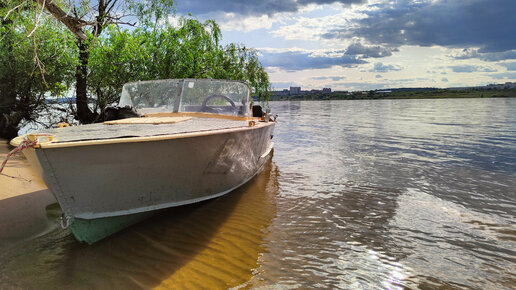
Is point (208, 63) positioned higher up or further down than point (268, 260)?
higher up

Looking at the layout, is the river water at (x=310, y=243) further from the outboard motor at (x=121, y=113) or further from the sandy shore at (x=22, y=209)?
the outboard motor at (x=121, y=113)

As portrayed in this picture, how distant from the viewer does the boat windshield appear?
6.10m

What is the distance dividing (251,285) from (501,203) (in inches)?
198

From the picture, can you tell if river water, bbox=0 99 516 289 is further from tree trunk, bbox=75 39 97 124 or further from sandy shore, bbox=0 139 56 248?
tree trunk, bbox=75 39 97 124

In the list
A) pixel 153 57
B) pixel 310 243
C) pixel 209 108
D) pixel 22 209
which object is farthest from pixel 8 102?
pixel 310 243

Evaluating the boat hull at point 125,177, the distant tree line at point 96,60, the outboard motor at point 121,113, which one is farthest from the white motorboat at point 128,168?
the distant tree line at point 96,60

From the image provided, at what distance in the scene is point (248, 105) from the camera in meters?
6.46

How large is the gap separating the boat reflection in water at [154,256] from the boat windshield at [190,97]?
2.08 m

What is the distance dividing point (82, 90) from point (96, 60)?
218cm

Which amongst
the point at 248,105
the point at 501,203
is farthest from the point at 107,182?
the point at 501,203

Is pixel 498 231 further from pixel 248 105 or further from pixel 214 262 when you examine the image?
pixel 248 105

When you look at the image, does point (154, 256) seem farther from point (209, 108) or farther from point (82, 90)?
point (82, 90)

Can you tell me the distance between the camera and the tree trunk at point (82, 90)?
13.9 m

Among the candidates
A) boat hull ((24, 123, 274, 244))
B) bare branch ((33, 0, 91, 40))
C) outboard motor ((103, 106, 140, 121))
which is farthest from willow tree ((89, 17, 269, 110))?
boat hull ((24, 123, 274, 244))
